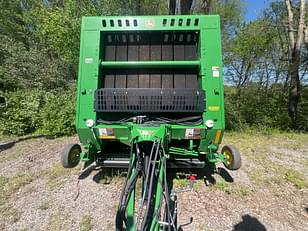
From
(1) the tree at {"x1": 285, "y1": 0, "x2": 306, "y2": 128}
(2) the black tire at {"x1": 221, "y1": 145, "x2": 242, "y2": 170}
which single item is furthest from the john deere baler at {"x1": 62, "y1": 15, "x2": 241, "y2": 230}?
(1) the tree at {"x1": 285, "y1": 0, "x2": 306, "y2": 128}

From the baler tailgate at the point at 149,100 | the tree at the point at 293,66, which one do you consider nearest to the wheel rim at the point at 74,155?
the baler tailgate at the point at 149,100

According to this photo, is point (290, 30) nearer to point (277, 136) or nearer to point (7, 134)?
point (277, 136)

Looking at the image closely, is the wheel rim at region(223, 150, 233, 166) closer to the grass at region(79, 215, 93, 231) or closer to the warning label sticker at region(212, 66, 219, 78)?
the warning label sticker at region(212, 66, 219, 78)

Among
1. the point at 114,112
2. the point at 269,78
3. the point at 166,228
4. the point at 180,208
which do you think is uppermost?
the point at 269,78

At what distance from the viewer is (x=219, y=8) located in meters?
11.3

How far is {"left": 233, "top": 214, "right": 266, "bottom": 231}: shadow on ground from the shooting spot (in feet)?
7.15

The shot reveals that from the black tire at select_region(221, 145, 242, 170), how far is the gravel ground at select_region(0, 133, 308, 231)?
1.51ft

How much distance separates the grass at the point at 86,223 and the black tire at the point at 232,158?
1832 mm

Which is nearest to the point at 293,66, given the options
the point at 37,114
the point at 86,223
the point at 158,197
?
the point at 158,197

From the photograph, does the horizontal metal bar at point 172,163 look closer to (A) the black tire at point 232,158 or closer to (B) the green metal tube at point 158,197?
(A) the black tire at point 232,158

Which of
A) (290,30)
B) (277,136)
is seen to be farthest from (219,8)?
(277,136)

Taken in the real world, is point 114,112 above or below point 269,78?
below

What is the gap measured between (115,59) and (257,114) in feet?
23.1

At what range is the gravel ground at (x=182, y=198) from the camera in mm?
2264
